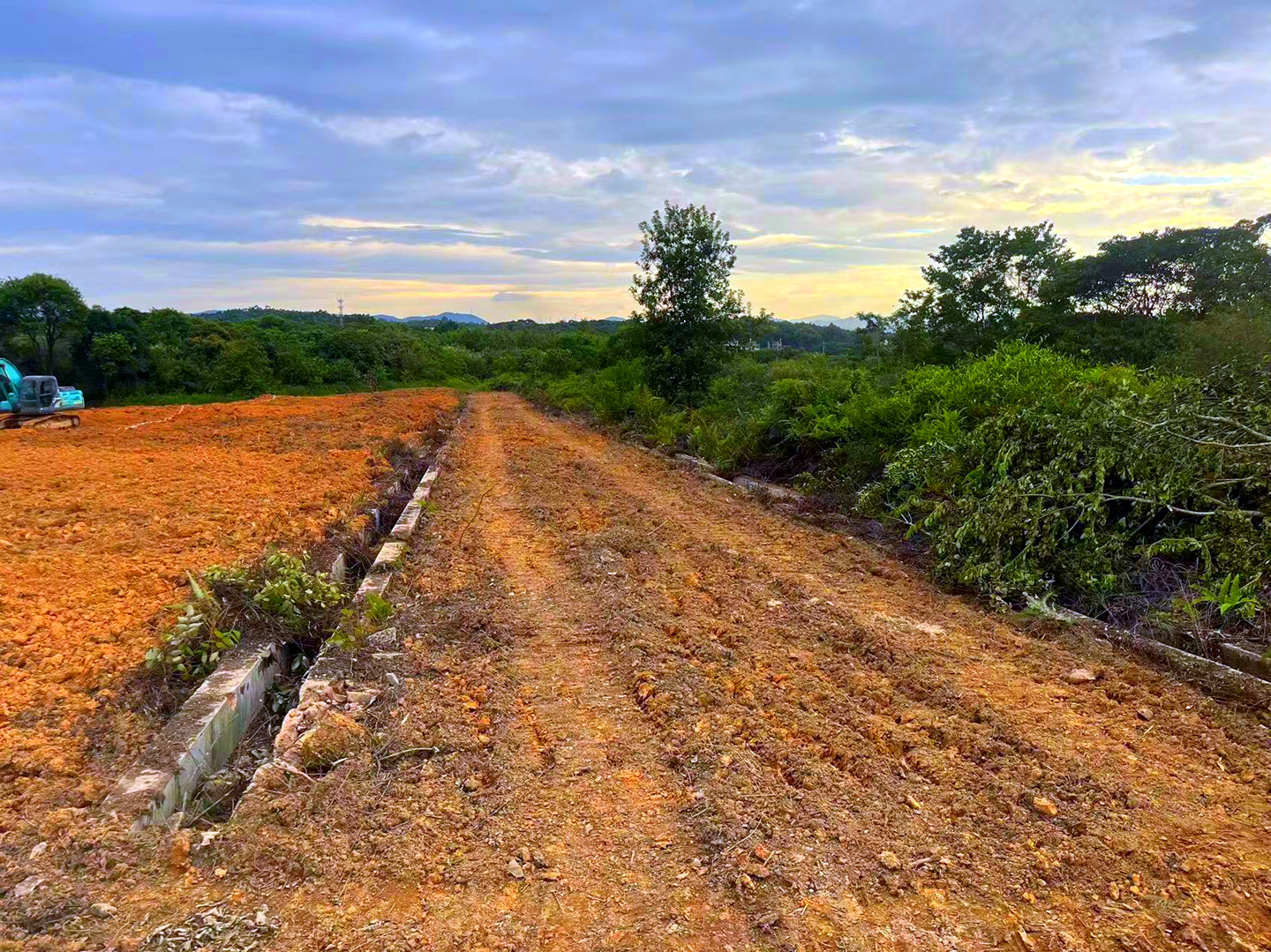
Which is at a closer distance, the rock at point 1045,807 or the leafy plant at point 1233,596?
the rock at point 1045,807

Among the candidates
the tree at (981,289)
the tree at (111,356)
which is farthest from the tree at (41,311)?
the tree at (981,289)

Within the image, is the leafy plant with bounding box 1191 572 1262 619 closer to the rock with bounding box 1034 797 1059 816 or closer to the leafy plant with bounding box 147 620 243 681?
the rock with bounding box 1034 797 1059 816

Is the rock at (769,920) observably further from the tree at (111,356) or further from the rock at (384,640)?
the tree at (111,356)

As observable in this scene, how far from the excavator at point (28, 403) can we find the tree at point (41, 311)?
23.2 meters

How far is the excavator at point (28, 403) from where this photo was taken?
16.6 metres

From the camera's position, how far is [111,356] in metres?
35.6

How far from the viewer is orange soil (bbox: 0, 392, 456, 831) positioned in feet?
9.68

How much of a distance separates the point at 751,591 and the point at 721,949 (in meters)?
3.03

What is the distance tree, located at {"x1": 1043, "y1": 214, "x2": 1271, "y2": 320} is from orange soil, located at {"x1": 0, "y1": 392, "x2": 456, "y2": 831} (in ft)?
65.4

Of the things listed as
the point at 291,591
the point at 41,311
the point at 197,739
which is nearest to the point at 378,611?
the point at 291,591

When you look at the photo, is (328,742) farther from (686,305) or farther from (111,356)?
(111,356)

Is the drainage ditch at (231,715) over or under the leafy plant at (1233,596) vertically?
under

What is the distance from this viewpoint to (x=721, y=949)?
1.96 meters

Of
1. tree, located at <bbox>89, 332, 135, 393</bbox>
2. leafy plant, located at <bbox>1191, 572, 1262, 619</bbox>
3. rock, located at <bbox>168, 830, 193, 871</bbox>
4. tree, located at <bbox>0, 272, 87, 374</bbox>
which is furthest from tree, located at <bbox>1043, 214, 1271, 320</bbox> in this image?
tree, located at <bbox>0, 272, 87, 374</bbox>
